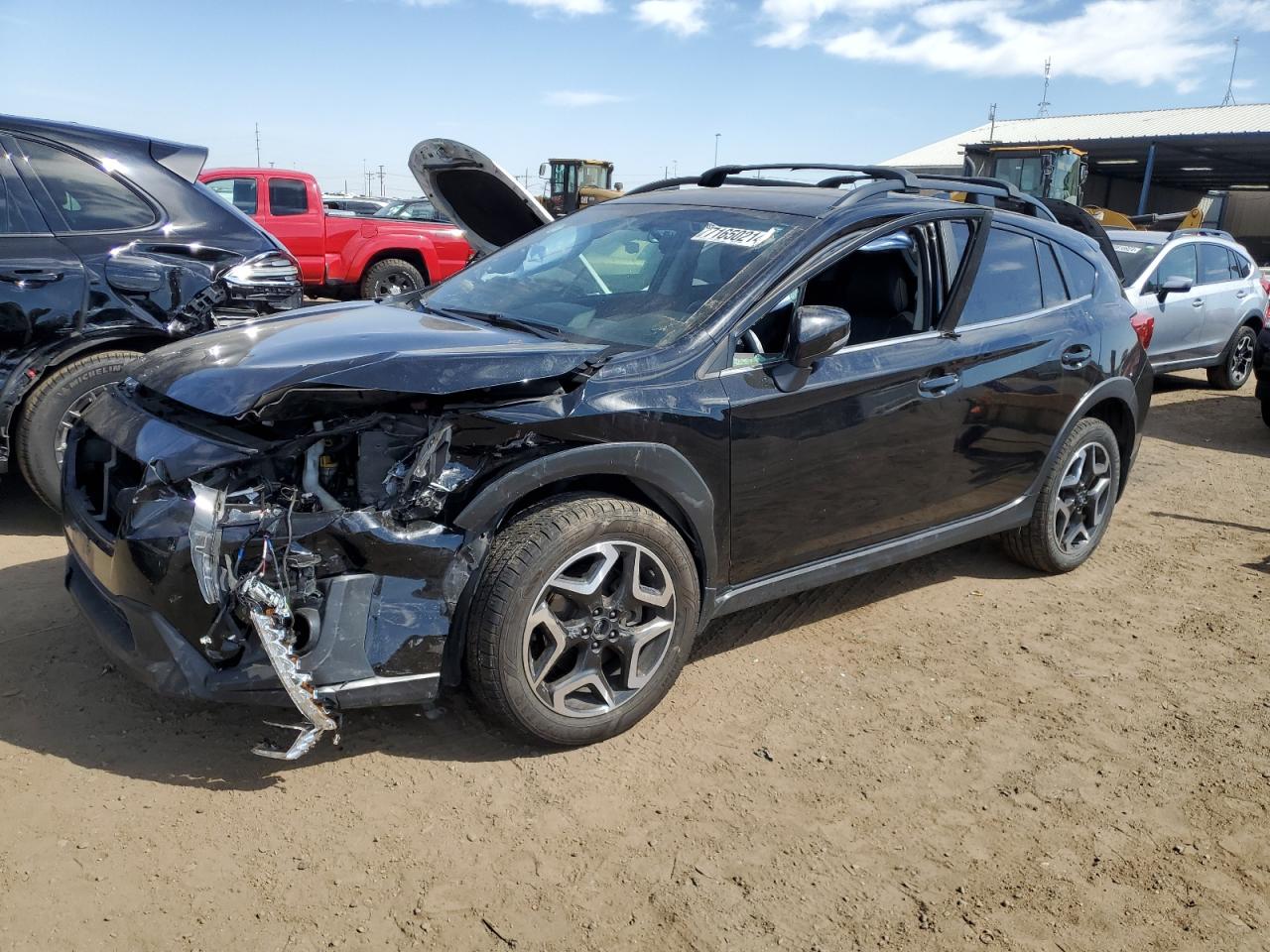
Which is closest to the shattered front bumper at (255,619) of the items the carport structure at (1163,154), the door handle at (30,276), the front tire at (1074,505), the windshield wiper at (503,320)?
the windshield wiper at (503,320)

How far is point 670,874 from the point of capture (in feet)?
8.80

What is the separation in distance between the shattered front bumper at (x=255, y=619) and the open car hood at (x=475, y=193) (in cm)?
232

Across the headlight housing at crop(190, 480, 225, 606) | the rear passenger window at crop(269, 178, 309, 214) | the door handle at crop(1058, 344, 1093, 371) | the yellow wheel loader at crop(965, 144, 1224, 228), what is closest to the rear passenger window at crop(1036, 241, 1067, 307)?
the door handle at crop(1058, 344, 1093, 371)

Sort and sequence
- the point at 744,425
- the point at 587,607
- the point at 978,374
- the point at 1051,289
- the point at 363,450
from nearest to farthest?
the point at 363,450
the point at 587,607
the point at 744,425
the point at 978,374
the point at 1051,289

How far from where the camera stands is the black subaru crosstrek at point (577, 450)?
2.77 meters

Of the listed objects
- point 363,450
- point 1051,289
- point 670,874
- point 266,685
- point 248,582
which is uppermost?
point 1051,289

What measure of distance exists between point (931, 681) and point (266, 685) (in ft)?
8.04

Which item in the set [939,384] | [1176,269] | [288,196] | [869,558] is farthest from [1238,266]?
[288,196]

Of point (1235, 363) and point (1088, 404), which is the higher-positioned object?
point (1088, 404)

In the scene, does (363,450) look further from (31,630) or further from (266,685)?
(31,630)

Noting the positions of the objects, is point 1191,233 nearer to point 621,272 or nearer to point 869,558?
point 869,558

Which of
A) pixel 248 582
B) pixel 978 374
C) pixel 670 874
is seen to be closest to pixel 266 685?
pixel 248 582

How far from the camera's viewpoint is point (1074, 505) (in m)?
4.95

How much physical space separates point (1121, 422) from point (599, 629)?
3.35 metres
